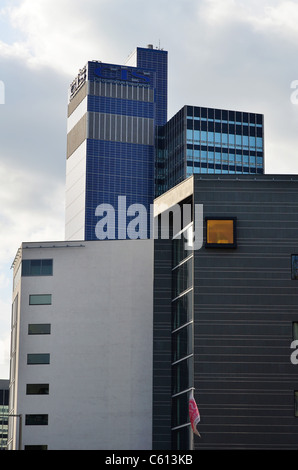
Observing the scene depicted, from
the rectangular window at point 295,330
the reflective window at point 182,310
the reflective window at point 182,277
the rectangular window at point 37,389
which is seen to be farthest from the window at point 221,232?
the rectangular window at point 37,389

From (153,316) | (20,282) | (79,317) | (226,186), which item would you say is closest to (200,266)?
(226,186)

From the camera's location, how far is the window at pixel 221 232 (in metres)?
93.9

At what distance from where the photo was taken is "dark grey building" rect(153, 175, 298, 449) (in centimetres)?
8969

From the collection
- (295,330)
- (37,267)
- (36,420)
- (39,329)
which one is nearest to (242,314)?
(295,330)

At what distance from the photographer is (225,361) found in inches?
3602

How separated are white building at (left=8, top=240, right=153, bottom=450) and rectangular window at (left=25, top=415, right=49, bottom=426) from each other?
0.43 ft

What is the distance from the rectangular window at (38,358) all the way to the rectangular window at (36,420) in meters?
6.91

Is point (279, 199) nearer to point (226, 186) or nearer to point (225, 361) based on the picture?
point (226, 186)

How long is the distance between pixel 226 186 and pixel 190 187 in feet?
13.9

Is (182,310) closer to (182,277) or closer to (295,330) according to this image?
(182,277)

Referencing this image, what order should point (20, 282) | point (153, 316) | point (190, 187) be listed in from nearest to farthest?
point (190, 187), point (153, 316), point (20, 282)

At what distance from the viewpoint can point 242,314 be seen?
305 ft

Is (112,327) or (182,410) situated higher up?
(112,327)

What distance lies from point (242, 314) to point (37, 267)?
117 feet
